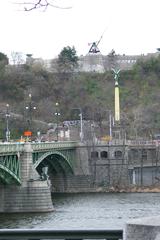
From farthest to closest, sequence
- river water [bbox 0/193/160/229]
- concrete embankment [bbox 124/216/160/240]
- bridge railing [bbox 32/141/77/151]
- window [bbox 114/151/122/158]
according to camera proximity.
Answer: window [bbox 114/151/122/158] → bridge railing [bbox 32/141/77/151] → river water [bbox 0/193/160/229] → concrete embankment [bbox 124/216/160/240]

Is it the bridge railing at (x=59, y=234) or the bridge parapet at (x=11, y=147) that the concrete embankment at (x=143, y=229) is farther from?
the bridge parapet at (x=11, y=147)

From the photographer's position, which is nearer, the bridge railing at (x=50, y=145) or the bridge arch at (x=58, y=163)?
the bridge railing at (x=50, y=145)

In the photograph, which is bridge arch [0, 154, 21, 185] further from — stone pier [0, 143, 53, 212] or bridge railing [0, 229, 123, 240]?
bridge railing [0, 229, 123, 240]

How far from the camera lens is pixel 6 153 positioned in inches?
2242

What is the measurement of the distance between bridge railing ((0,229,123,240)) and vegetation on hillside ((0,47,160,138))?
4370 inches

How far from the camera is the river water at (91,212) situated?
1915 inches

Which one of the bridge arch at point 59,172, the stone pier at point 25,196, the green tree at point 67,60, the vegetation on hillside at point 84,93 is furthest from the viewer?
the green tree at point 67,60

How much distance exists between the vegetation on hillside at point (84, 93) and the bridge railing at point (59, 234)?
364 ft

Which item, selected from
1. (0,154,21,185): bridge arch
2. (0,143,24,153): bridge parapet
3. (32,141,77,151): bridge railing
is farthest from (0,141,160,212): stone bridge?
(0,154,21,185): bridge arch

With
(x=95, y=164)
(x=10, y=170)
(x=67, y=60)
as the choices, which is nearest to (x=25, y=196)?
(x=10, y=170)

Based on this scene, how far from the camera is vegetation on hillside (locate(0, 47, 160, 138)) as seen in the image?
124000mm

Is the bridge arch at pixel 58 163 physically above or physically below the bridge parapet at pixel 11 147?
below

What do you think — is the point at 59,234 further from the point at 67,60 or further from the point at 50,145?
the point at 67,60

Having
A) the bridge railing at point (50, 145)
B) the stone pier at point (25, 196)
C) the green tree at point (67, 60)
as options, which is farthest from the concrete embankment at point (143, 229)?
the green tree at point (67, 60)
